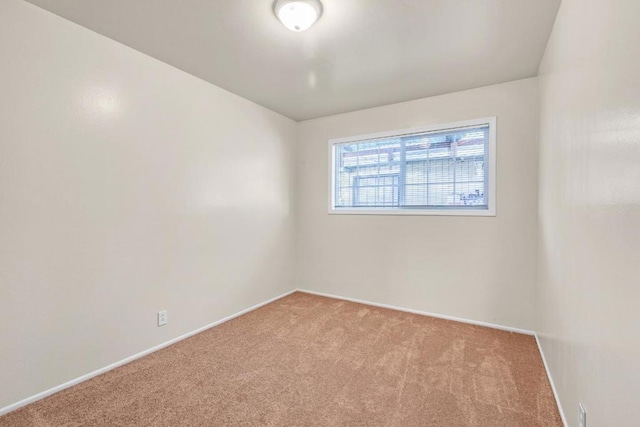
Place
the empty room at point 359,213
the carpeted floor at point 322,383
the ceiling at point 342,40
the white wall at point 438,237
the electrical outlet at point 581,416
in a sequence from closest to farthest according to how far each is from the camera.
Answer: the electrical outlet at point 581,416, the empty room at point 359,213, the carpeted floor at point 322,383, the ceiling at point 342,40, the white wall at point 438,237

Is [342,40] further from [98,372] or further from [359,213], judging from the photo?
[98,372]

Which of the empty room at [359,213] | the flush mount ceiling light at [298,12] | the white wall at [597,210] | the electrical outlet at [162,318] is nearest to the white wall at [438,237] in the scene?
the empty room at [359,213]

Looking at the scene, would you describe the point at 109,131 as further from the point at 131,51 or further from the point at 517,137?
the point at 517,137

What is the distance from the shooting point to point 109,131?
6.98ft

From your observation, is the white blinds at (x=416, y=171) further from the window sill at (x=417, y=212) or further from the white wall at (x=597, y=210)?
the white wall at (x=597, y=210)

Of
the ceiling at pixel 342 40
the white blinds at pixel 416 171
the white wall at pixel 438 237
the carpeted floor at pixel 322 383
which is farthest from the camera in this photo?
the white blinds at pixel 416 171

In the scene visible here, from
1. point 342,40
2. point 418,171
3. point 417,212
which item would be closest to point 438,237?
point 417,212

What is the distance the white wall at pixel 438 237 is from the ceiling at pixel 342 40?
0.34 metres

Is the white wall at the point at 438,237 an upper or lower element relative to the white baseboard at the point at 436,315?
upper

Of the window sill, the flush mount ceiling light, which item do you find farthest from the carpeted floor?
the flush mount ceiling light

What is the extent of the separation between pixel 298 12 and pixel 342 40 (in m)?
0.48

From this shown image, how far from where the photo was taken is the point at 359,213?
370cm

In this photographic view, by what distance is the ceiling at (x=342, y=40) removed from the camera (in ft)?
5.91

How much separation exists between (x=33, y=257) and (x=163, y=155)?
44.5 inches
